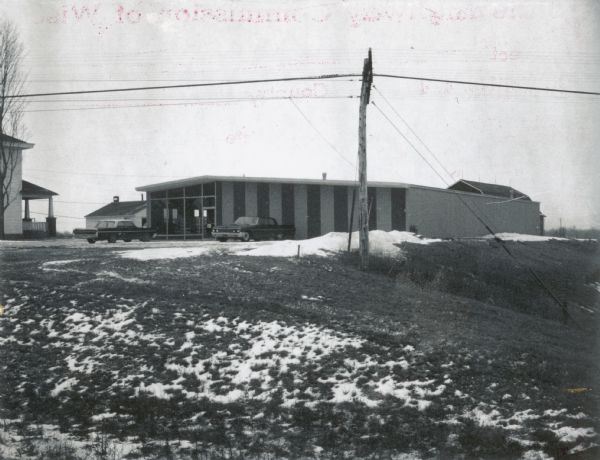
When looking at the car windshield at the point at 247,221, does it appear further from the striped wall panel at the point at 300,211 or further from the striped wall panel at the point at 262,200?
the striped wall panel at the point at 300,211

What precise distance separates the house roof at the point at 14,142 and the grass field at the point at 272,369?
15.6m

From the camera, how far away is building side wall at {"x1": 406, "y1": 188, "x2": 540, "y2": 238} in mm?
33719

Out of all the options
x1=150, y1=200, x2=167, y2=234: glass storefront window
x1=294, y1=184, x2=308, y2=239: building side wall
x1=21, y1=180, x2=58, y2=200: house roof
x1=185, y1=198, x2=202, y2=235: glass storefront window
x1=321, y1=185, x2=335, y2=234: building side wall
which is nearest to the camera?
x1=294, y1=184, x2=308, y2=239: building side wall

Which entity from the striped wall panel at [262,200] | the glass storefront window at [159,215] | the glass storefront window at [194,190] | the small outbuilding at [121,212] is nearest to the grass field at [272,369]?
the striped wall panel at [262,200]

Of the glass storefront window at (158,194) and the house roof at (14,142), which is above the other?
the house roof at (14,142)

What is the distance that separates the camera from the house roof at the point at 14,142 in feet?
93.0

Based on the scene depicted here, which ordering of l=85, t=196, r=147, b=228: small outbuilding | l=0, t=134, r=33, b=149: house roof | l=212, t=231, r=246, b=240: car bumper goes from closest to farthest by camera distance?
1. l=212, t=231, r=246, b=240: car bumper
2. l=0, t=134, r=33, b=149: house roof
3. l=85, t=196, r=147, b=228: small outbuilding

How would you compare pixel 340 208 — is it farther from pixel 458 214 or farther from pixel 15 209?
pixel 15 209

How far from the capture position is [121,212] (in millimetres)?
64812

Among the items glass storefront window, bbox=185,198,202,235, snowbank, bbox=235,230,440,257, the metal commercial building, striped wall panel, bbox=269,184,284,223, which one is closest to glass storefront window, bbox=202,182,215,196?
the metal commercial building

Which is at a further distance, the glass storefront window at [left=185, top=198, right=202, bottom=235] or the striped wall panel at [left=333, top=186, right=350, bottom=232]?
the glass storefront window at [left=185, top=198, right=202, bottom=235]

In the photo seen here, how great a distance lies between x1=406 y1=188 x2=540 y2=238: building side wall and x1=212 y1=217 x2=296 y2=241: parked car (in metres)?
8.01

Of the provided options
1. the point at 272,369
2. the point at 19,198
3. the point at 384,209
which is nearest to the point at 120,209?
the point at 19,198

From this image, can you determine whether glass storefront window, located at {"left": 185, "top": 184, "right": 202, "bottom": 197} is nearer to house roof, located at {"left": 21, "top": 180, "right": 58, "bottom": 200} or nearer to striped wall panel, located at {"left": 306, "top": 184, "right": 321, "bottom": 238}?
striped wall panel, located at {"left": 306, "top": 184, "right": 321, "bottom": 238}
